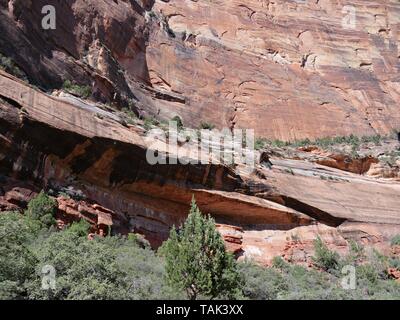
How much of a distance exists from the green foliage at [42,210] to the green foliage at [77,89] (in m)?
5.42

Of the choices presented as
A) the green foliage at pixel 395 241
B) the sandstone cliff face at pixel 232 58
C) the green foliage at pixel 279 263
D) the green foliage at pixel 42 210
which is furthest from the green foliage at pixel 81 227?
the green foliage at pixel 395 241

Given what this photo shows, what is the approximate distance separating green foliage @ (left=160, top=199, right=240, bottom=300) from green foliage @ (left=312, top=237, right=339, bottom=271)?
9.64 metres

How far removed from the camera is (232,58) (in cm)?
4084

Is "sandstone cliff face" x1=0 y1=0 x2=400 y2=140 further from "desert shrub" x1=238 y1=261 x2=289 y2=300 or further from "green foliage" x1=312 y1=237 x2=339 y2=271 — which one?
"green foliage" x1=312 y1=237 x2=339 y2=271

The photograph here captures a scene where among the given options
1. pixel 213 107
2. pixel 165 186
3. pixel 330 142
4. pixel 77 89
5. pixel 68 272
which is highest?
pixel 213 107

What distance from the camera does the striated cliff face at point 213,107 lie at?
59.6 ft

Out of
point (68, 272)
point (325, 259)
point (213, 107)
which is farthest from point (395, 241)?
point (68, 272)

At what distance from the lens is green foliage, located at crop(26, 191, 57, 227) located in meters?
16.3

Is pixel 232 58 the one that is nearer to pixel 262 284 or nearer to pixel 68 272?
pixel 262 284

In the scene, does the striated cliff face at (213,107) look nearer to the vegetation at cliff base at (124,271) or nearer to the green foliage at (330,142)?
the green foliage at (330,142)

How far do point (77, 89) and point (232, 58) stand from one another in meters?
21.0

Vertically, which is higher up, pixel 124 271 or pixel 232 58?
pixel 232 58

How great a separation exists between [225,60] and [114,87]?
15.7 metres

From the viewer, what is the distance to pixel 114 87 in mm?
26375
